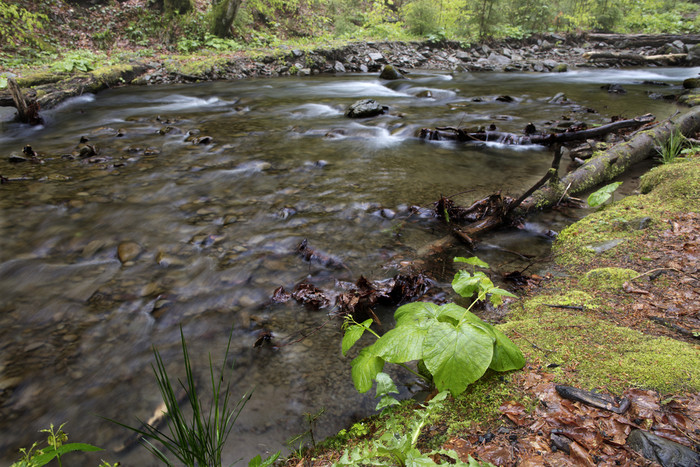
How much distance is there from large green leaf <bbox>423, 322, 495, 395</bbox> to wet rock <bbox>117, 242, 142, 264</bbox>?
348 centimetres

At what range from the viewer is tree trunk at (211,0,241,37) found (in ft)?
55.4

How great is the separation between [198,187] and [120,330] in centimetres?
301

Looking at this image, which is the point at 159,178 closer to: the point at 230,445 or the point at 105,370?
the point at 105,370

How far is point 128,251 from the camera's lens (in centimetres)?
391

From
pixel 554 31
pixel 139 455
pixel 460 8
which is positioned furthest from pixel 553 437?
pixel 554 31

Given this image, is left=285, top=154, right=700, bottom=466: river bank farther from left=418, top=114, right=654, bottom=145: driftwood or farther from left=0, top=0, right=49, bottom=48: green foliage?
left=0, top=0, right=49, bottom=48: green foliage

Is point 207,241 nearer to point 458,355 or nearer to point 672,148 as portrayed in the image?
point 458,355

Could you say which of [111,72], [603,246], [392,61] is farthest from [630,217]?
[392,61]

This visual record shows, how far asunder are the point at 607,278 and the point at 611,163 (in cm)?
320

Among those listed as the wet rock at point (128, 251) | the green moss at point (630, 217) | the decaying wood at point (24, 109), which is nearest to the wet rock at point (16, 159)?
the decaying wood at point (24, 109)

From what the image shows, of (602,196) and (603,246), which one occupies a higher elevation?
(602,196)

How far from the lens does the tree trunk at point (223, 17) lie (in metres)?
16.9

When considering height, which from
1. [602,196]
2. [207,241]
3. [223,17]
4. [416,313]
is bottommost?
[207,241]

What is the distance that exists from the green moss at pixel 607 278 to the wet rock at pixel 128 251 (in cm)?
420
